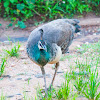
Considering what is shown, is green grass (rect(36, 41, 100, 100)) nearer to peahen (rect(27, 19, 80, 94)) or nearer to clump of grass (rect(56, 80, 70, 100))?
clump of grass (rect(56, 80, 70, 100))

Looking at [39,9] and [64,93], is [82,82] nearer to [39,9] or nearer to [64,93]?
[64,93]

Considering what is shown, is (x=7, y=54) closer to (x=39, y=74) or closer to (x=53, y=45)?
(x=39, y=74)

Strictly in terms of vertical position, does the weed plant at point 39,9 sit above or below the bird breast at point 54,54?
Result: above

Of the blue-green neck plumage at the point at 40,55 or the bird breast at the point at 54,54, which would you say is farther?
the bird breast at the point at 54,54

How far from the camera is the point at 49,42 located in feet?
10.9

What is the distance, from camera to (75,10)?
788 centimetres

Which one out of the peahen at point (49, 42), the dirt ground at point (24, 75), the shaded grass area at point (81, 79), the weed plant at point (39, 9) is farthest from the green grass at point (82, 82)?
the weed plant at point (39, 9)

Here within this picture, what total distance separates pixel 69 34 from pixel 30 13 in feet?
11.6

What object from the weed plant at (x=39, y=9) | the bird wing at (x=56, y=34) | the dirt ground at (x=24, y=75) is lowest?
the dirt ground at (x=24, y=75)

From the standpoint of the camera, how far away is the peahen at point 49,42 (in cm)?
299

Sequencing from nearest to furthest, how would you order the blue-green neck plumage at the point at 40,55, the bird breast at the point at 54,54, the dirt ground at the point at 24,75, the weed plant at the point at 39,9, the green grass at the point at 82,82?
the green grass at the point at 82,82 → the blue-green neck plumage at the point at 40,55 → the bird breast at the point at 54,54 → the dirt ground at the point at 24,75 → the weed plant at the point at 39,9

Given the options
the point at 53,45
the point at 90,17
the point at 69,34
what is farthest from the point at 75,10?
the point at 53,45

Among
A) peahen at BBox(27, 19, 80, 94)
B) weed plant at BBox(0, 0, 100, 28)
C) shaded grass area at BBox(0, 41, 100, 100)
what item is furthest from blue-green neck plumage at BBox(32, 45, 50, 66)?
weed plant at BBox(0, 0, 100, 28)

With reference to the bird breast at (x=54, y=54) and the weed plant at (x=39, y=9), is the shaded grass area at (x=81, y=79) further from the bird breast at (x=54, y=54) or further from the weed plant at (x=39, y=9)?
the weed plant at (x=39, y=9)
